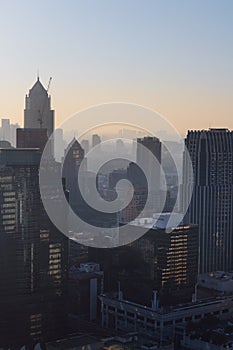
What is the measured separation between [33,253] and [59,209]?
652 mm

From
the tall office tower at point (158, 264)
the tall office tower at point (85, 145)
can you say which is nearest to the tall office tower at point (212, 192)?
the tall office tower at point (158, 264)

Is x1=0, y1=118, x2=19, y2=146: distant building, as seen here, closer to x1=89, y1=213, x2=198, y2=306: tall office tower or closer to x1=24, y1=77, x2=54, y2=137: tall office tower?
x1=24, y1=77, x2=54, y2=137: tall office tower

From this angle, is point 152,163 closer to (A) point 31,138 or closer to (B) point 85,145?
(B) point 85,145

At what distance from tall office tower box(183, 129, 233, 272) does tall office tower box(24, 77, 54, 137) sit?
2.95 meters

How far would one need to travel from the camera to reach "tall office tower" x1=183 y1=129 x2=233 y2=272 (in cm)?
1292

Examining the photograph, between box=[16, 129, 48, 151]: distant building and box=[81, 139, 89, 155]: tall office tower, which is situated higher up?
box=[16, 129, 48, 151]: distant building

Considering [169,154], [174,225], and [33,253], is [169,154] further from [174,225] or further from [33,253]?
[33,253]

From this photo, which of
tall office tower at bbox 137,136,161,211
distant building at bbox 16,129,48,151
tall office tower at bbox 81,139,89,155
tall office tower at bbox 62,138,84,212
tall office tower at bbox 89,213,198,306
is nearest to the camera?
tall office tower at bbox 81,139,89,155

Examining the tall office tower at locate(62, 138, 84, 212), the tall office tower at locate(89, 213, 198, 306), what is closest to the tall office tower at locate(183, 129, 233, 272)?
the tall office tower at locate(89, 213, 198, 306)

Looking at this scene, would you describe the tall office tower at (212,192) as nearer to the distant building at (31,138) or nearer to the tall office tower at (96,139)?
the distant building at (31,138)

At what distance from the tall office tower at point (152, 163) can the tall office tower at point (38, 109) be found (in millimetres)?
2245

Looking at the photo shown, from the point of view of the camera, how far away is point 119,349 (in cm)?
633

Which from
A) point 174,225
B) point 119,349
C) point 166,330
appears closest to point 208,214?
point 174,225

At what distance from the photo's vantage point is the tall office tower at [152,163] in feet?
30.6
